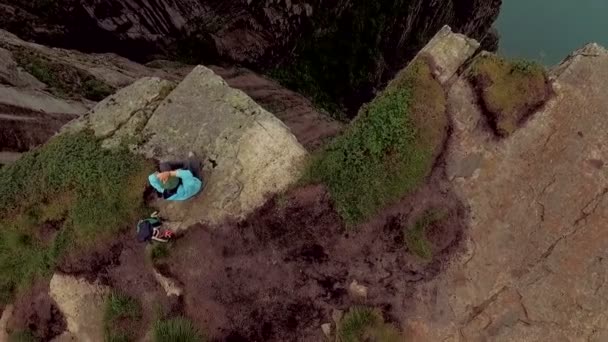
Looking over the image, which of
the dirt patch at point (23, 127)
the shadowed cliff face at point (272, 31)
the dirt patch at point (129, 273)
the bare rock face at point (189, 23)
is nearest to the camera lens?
the dirt patch at point (129, 273)

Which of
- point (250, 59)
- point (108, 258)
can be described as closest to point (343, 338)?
point (108, 258)

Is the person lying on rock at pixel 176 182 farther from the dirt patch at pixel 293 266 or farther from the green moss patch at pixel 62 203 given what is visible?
the dirt patch at pixel 293 266

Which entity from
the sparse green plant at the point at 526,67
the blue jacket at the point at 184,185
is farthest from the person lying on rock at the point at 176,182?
the sparse green plant at the point at 526,67

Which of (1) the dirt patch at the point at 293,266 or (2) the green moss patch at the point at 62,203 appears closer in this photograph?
(1) the dirt patch at the point at 293,266

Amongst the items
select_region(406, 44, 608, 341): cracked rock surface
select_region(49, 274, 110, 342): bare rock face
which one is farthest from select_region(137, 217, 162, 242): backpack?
select_region(406, 44, 608, 341): cracked rock surface

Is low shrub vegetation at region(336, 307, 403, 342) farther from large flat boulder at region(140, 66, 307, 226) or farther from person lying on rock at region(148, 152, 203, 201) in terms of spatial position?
person lying on rock at region(148, 152, 203, 201)

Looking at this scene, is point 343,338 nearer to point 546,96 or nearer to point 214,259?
point 214,259
